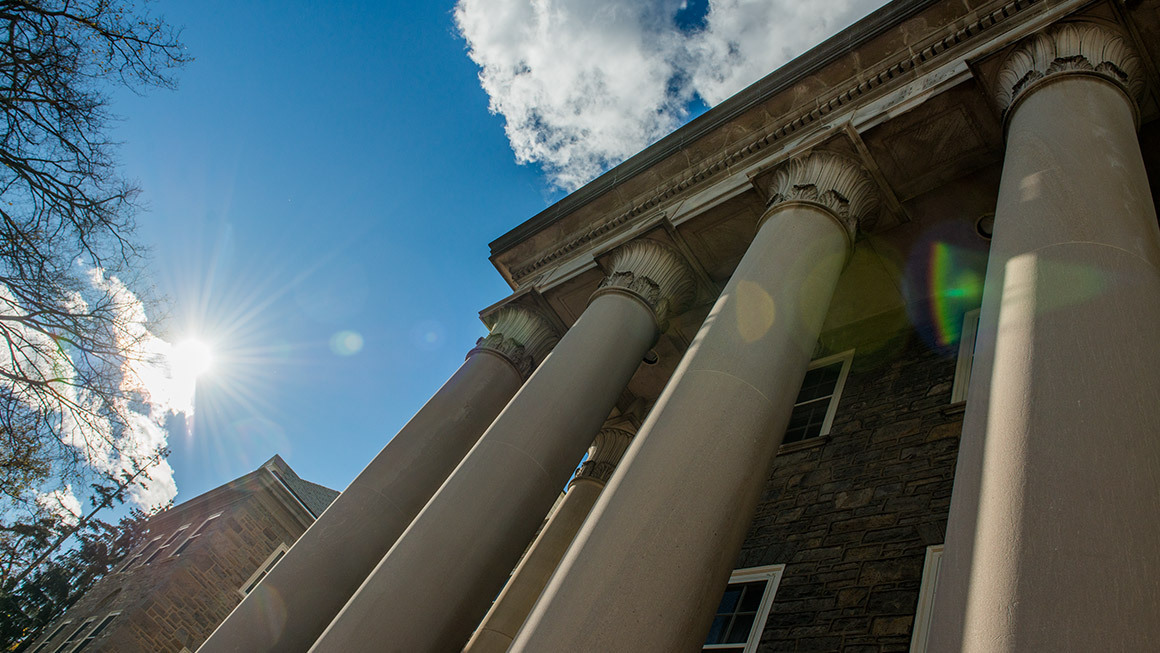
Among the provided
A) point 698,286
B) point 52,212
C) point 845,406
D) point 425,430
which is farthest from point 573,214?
point 52,212

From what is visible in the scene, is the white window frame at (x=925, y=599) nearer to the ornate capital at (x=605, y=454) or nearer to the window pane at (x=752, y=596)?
the window pane at (x=752, y=596)

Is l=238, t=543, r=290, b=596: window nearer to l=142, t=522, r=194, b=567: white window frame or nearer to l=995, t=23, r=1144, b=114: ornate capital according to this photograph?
l=142, t=522, r=194, b=567: white window frame

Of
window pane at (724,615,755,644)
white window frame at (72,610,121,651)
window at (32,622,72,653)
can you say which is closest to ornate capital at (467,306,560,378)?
window pane at (724,615,755,644)

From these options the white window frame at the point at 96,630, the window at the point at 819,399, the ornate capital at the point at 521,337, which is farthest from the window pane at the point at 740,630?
the white window frame at the point at 96,630

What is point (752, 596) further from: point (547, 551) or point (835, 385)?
point (547, 551)

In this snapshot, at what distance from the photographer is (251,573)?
2200 centimetres

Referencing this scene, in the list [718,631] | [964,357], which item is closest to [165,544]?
[718,631]

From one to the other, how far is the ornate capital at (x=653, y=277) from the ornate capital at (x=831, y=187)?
6.70 feet

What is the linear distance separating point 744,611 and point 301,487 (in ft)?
79.1

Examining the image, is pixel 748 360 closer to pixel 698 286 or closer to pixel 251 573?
pixel 698 286

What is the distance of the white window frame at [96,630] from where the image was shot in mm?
19906

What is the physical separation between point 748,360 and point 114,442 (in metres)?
12.5

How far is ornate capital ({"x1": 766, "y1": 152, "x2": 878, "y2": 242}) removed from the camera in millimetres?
7738

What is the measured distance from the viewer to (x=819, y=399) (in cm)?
1046
